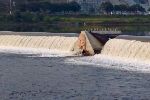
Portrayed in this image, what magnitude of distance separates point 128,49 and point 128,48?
8 centimetres

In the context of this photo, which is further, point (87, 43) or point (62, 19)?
point (62, 19)

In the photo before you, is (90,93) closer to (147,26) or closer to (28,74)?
(28,74)

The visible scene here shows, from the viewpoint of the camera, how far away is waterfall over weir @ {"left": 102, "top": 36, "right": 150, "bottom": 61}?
3431 cm

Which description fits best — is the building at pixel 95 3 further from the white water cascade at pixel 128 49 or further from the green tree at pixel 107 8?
the white water cascade at pixel 128 49

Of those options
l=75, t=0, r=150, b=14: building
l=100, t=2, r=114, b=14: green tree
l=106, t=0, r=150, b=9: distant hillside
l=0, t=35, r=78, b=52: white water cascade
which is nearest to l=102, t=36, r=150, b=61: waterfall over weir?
l=0, t=35, r=78, b=52: white water cascade

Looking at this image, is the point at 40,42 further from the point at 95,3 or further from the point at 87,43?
the point at 95,3

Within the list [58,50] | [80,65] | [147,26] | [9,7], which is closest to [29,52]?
[58,50]

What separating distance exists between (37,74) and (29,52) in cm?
1228

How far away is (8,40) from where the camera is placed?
4803cm

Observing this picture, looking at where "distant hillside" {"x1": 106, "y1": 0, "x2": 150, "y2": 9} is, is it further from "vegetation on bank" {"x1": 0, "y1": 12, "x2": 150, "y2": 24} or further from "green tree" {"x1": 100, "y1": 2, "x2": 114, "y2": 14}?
"vegetation on bank" {"x1": 0, "y1": 12, "x2": 150, "y2": 24}

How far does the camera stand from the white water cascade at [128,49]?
34259 millimetres

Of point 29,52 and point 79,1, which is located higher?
point 29,52

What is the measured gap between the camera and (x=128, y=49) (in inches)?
1420

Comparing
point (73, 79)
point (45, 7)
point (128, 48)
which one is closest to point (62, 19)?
point (45, 7)
